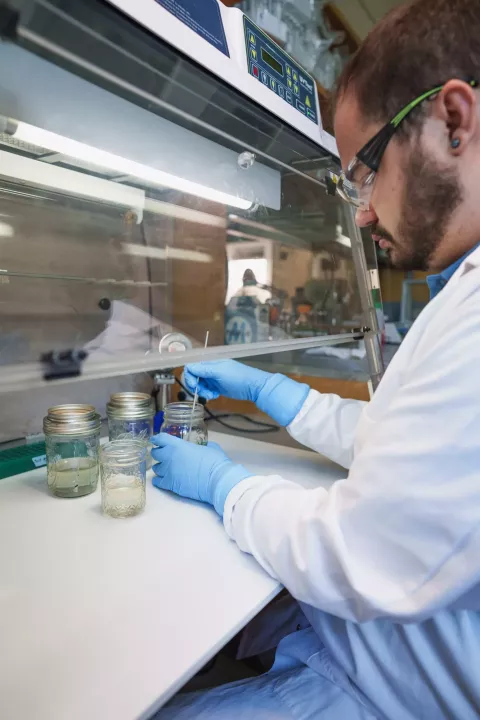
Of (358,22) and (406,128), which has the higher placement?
(358,22)

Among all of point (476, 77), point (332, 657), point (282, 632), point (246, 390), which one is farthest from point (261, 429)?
point (476, 77)

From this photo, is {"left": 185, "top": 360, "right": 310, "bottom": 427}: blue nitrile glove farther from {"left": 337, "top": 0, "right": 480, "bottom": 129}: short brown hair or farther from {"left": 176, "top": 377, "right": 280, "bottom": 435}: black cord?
{"left": 337, "top": 0, "right": 480, "bottom": 129}: short brown hair

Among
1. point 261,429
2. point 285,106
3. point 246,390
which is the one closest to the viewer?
point 285,106

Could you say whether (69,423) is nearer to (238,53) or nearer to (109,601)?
(109,601)

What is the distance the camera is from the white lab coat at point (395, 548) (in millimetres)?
544

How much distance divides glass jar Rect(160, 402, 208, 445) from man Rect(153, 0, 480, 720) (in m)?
0.20

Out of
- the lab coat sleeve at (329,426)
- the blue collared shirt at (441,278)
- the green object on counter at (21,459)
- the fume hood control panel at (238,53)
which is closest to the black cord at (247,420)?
the lab coat sleeve at (329,426)

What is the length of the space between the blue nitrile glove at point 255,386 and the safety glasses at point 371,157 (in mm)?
500

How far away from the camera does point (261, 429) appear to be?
59.5 inches

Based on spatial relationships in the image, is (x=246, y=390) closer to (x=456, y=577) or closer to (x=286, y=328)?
(x=286, y=328)

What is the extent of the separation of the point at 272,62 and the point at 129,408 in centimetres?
88

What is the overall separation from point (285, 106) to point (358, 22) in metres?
1.01

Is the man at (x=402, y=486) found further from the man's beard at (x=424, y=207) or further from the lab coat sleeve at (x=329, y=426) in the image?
the lab coat sleeve at (x=329, y=426)

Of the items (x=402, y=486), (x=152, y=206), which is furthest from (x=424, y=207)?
(x=152, y=206)
